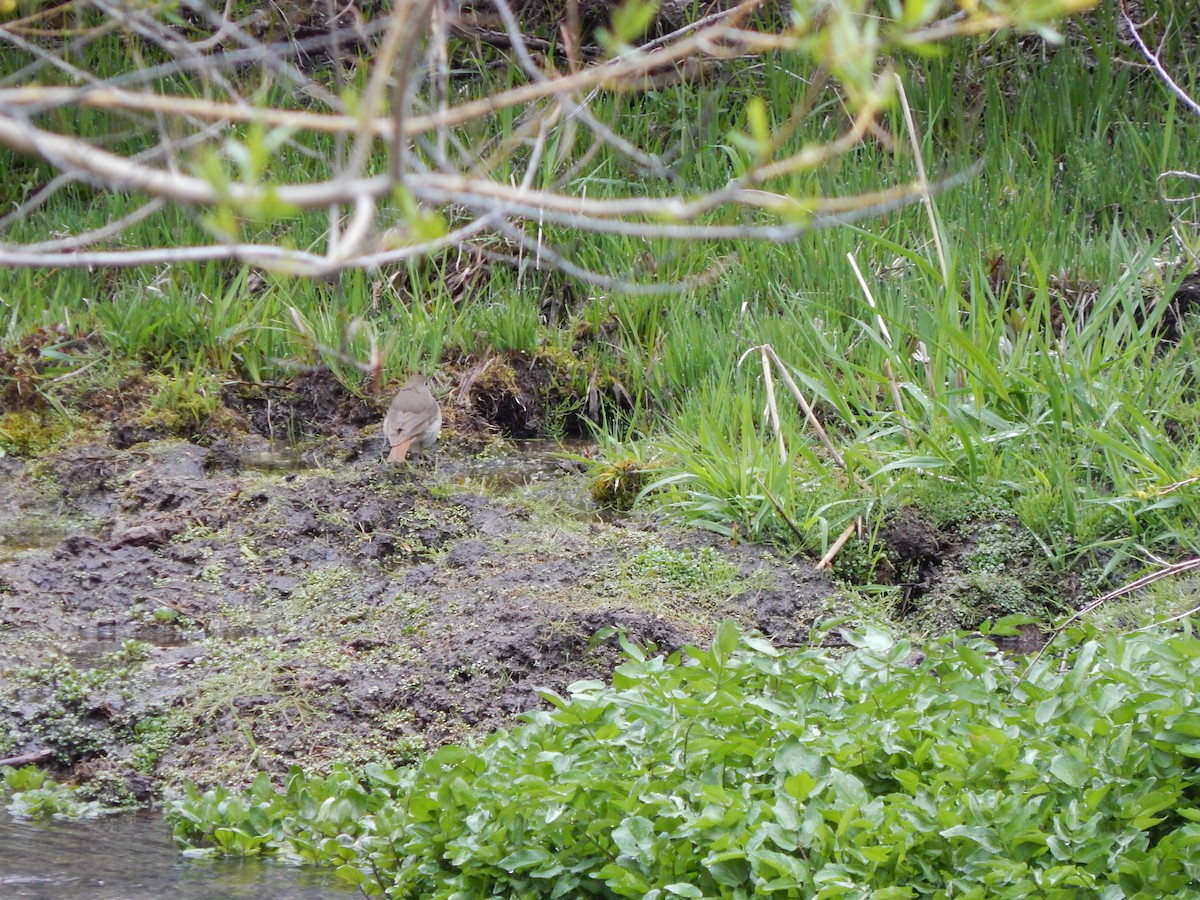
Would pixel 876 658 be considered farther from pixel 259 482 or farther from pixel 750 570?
pixel 259 482

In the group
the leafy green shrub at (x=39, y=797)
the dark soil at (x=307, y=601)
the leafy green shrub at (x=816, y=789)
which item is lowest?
the leafy green shrub at (x=39, y=797)

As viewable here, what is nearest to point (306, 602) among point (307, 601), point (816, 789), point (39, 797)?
point (307, 601)

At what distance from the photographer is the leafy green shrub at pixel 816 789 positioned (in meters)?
2.37

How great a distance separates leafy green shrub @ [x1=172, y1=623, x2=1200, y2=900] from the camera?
7.77 ft

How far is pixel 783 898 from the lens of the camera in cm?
240

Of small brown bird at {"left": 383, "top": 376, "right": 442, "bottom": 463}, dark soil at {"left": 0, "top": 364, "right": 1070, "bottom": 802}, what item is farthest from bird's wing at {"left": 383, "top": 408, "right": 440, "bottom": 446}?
dark soil at {"left": 0, "top": 364, "right": 1070, "bottom": 802}

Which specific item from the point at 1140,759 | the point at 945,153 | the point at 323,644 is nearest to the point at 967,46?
the point at 945,153

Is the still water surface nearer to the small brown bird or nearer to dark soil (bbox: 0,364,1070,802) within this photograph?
dark soil (bbox: 0,364,1070,802)

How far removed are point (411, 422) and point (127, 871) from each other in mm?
2818

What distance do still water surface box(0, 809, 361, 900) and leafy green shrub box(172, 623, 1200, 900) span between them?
2.7 inches

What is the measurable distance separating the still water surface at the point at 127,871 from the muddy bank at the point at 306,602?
0.24 meters

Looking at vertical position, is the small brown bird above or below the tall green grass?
below

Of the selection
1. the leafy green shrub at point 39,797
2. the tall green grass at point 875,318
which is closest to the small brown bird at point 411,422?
the tall green grass at point 875,318

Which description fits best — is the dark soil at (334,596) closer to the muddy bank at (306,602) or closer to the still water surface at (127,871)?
the muddy bank at (306,602)
